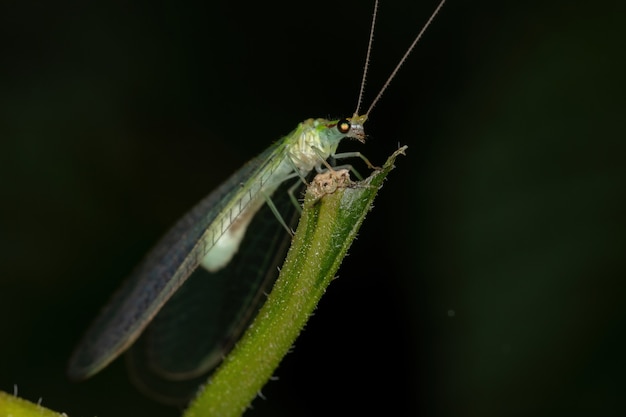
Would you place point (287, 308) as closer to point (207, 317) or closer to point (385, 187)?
point (207, 317)

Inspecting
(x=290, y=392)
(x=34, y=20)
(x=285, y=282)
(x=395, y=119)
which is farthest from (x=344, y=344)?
(x=34, y=20)

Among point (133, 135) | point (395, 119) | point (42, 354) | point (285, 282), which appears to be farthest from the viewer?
point (133, 135)

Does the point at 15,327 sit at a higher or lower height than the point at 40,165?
lower

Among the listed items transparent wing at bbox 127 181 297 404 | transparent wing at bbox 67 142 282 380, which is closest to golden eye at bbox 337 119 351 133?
transparent wing at bbox 67 142 282 380

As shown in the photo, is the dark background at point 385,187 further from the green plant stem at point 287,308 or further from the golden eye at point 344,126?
the green plant stem at point 287,308

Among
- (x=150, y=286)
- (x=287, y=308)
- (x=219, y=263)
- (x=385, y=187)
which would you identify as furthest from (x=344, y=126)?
(x=287, y=308)

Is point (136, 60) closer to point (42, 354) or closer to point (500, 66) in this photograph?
point (42, 354)

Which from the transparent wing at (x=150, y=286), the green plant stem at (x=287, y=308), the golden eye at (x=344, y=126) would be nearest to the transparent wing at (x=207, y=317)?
the transparent wing at (x=150, y=286)
